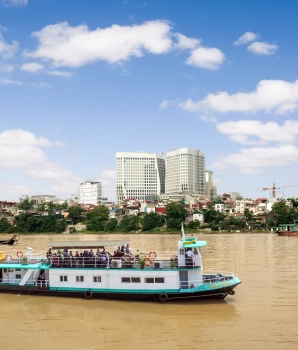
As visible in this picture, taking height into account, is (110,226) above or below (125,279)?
below

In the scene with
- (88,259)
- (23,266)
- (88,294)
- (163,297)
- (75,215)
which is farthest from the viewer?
(75,215)

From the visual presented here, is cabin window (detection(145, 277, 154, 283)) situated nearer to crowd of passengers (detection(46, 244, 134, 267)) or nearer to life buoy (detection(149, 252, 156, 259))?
crowd of passengers (detection(46, 244, 134, 267))

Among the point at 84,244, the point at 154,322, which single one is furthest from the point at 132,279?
the point at 154,322

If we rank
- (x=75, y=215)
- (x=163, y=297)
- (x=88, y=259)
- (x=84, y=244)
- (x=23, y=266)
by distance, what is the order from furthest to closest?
(x=75, y=215), (x=23, y=266), (x=84, y=244), (x=88, y=259), (x=163, y=297)

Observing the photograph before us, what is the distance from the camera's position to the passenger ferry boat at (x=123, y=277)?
20.7 m

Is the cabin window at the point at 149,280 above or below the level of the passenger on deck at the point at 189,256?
below

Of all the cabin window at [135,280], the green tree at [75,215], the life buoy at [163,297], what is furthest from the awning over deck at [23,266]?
the green tree at [75,215]

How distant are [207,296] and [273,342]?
5.88m

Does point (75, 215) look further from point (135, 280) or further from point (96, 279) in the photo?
point (135, 280)

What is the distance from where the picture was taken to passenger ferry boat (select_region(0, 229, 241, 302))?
20719mm

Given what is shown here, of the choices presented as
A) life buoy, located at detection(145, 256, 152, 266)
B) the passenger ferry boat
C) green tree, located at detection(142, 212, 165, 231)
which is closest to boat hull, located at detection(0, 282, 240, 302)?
the passenger ferry boat

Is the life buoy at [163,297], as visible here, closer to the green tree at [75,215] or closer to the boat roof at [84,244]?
the boat roof at [84,244]

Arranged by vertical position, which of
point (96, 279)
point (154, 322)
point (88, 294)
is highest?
point (96, 279)

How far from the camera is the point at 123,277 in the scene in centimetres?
2123
